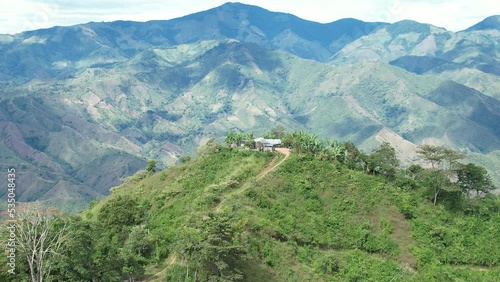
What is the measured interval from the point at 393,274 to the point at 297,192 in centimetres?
2101

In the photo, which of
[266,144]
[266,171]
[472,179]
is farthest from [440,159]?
[266,144]

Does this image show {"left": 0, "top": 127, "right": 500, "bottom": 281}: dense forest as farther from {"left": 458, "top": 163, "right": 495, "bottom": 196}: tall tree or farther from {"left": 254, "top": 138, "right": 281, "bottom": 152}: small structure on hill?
{"left": 254, "top": 138, "right": 281, "bottom": 152}: small structure on hill

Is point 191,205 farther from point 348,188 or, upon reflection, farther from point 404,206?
point 404,206

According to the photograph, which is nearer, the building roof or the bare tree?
the bare tree

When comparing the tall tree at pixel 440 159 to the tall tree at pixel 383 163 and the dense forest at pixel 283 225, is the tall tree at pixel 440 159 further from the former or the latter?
the tall tree at pixel 383 163

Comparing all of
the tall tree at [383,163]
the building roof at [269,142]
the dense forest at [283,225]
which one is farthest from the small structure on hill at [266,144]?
the tall tree at [383,163]

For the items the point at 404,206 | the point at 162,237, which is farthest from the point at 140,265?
the point at 404,206

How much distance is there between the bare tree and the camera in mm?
47969

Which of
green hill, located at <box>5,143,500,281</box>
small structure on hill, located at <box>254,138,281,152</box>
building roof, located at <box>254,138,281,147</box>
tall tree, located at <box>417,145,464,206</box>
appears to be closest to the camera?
green hill, located at <box>5,143,500,281</box>

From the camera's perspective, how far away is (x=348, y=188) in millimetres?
83938

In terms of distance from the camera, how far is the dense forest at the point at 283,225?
5406 centimetres

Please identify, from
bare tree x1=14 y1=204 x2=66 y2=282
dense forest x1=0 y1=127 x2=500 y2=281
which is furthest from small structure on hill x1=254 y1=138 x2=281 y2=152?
bare tree x1=14 y1=204 x2=66 y2=282

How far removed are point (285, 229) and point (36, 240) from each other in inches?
1370

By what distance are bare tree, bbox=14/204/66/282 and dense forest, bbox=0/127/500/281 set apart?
17cm
